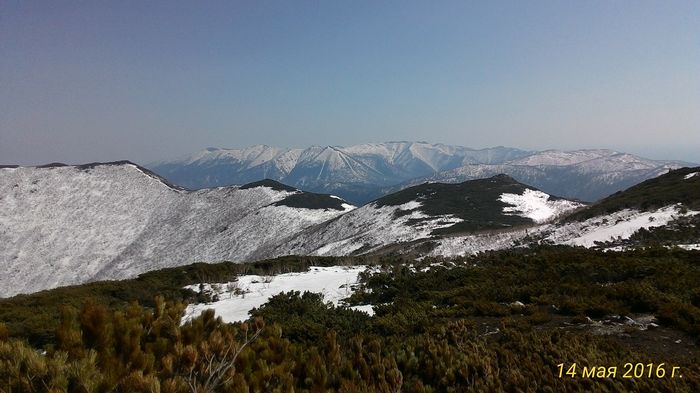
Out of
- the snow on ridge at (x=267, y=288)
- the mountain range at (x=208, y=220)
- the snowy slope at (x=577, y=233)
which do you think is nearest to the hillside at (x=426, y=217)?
the mountain range at (x=208, y=220)

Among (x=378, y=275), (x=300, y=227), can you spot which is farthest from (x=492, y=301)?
(x=300, y=227)

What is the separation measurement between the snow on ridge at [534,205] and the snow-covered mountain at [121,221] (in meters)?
33.2

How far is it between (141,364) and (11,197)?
105m

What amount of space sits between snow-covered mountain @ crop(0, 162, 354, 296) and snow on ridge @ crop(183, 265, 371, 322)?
1603 inches

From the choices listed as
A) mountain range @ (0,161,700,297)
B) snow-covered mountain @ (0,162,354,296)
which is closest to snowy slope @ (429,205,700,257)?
mountain range @ (0,161,700,297)

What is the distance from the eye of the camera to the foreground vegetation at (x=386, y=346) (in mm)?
3312

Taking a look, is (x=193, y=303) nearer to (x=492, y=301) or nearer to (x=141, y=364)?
(x=492, y=301)

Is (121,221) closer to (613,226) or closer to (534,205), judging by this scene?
(534,205)

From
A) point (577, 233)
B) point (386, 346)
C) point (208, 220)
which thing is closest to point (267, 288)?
point (386, 346)

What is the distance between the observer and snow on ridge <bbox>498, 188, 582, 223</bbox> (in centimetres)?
5644

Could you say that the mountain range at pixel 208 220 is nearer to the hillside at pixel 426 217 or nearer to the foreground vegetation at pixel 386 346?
the hillside at pixel 426 217

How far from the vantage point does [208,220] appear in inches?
2943

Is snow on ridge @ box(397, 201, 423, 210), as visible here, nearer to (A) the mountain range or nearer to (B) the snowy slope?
(A) the mountain range

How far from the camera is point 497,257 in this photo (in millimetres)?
18484
